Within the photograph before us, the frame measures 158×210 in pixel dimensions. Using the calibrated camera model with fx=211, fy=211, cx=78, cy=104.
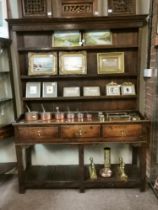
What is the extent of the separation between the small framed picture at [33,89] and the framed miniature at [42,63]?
0.49 ft

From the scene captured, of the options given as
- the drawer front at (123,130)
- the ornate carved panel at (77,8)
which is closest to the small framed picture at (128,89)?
the drawer front at (123,130)

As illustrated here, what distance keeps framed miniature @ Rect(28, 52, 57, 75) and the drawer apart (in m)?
0.71

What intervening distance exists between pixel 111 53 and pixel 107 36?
0.68 feet

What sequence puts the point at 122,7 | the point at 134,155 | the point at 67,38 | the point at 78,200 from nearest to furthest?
the point at 78,200 < the point at 122,7 < the point at 67,38 < the point at 134,155

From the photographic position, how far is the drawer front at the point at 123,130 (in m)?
2.30

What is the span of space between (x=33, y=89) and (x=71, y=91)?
0.47 meters

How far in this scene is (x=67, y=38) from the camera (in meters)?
2.54

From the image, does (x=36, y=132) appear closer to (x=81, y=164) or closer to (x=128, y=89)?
(x=81, y=164)

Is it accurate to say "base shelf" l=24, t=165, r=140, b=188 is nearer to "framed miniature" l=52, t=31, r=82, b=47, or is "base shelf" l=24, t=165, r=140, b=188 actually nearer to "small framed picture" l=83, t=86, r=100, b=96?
"small framed picture" l=83, t=86, r=100, b=96

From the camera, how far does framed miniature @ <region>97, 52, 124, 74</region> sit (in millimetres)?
2553

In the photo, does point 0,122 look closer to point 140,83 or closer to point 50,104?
point 50,104

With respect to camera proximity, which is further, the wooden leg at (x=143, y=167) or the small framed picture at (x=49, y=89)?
the small framed picture at (x=49, y=89)

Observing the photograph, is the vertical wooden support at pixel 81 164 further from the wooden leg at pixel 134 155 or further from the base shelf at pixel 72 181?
the wooden leg at pixel 134 155

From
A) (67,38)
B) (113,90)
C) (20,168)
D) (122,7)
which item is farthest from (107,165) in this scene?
(122,7)
